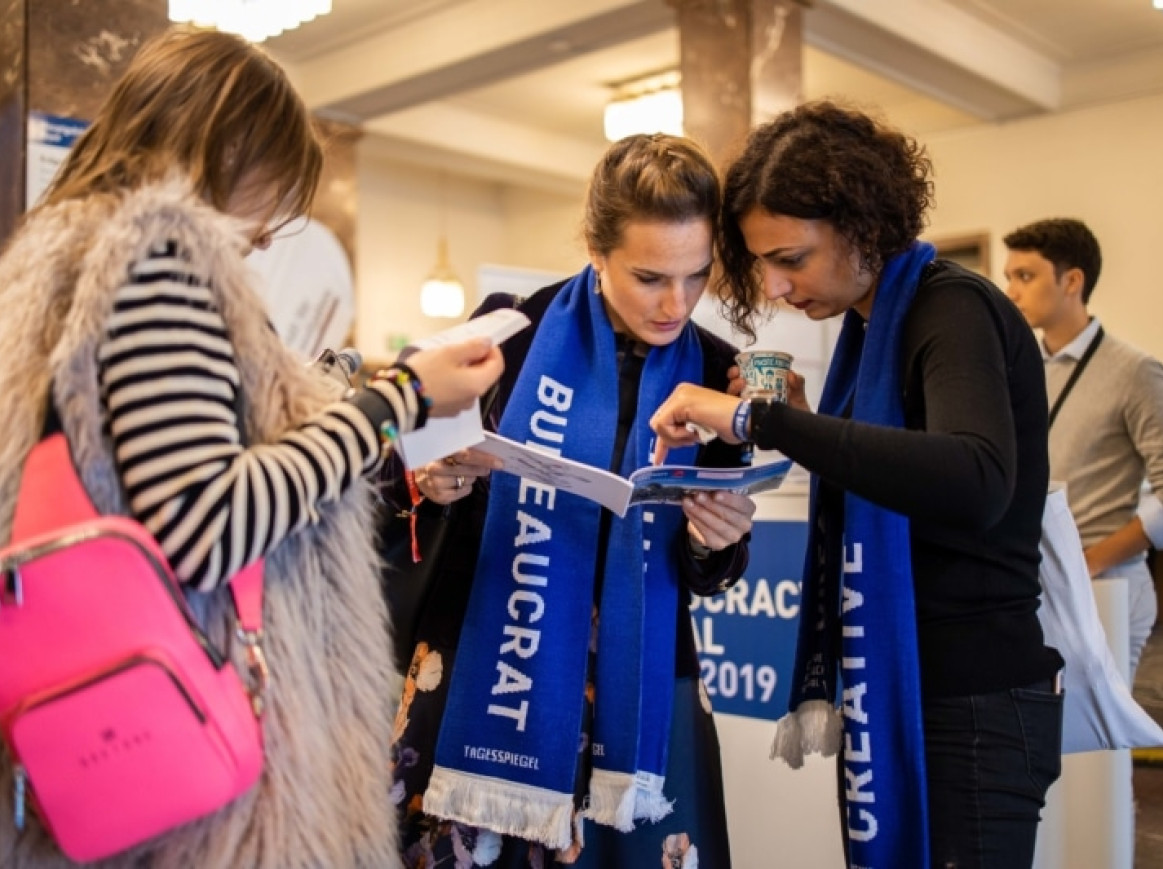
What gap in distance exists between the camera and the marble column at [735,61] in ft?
16.8

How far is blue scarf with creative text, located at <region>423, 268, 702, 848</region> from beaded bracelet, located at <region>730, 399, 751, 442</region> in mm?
272

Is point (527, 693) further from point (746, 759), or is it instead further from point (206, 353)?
point (746, 759)

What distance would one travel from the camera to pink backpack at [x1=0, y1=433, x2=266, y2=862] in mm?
927

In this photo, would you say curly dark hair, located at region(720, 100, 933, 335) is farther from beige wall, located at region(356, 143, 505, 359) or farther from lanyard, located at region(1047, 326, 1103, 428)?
beige wall, located at region(356, 143, 505, 359)

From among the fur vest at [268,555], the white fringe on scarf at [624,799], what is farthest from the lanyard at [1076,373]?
the fur vest at [268,555]

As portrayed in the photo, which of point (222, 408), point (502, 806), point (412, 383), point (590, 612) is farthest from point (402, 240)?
point (222, 408)

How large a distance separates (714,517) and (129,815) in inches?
33.0

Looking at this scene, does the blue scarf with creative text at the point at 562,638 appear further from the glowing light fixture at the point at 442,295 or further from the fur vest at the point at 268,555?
the glowing light fixture at the point at 442,295

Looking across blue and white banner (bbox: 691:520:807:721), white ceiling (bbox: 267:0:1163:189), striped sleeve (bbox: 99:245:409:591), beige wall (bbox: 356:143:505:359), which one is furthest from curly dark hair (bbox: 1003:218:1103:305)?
beige wall (bbox: 356:143:505:359)

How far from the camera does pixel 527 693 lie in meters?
1.55

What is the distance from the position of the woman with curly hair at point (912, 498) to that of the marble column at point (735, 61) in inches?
146

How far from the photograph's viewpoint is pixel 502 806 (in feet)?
4.97

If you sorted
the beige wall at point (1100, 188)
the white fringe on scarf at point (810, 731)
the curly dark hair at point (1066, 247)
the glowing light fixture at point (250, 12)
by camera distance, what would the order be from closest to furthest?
the white fringe on scarf at point (810, 731) < the curly dark hair at point (1066, 247) < the glowing light fixture at point (250, 12) < the beige wall at point (1100, 188)

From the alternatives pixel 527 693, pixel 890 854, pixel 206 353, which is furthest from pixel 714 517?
pixel 206 353
